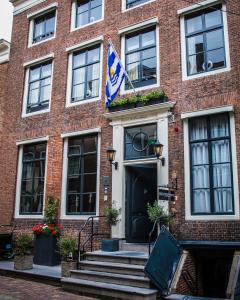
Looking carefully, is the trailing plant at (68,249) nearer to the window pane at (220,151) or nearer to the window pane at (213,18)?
the window pane at (220,151)

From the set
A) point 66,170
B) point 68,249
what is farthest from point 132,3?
point 68,249

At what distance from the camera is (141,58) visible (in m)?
11.4

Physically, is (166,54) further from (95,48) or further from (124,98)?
(95,48)

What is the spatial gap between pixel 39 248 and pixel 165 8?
8.68 metres

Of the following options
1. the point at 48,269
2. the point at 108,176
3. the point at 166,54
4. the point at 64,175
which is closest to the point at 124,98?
the point at 166,54

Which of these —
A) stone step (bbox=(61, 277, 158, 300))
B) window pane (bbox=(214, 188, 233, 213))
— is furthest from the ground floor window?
window pane (bbox=(214, 188, 233, 213))

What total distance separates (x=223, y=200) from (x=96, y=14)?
8409 millimetres

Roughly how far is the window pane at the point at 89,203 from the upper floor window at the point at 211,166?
342 centimetres

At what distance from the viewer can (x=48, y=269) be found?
10.2 metres

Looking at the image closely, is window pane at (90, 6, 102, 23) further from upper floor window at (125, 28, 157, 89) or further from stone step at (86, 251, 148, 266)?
stone step at (86, 251, 148, 266)

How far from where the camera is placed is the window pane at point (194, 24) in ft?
34.5

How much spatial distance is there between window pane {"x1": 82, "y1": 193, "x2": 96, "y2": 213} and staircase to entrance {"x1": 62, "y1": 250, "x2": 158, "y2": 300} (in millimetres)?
2220

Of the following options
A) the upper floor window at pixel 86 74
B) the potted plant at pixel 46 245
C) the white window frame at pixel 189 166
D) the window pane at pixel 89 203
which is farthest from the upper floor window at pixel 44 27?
the potted plant at pixel 46 245

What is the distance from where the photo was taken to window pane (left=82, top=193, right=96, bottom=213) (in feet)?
37.2
